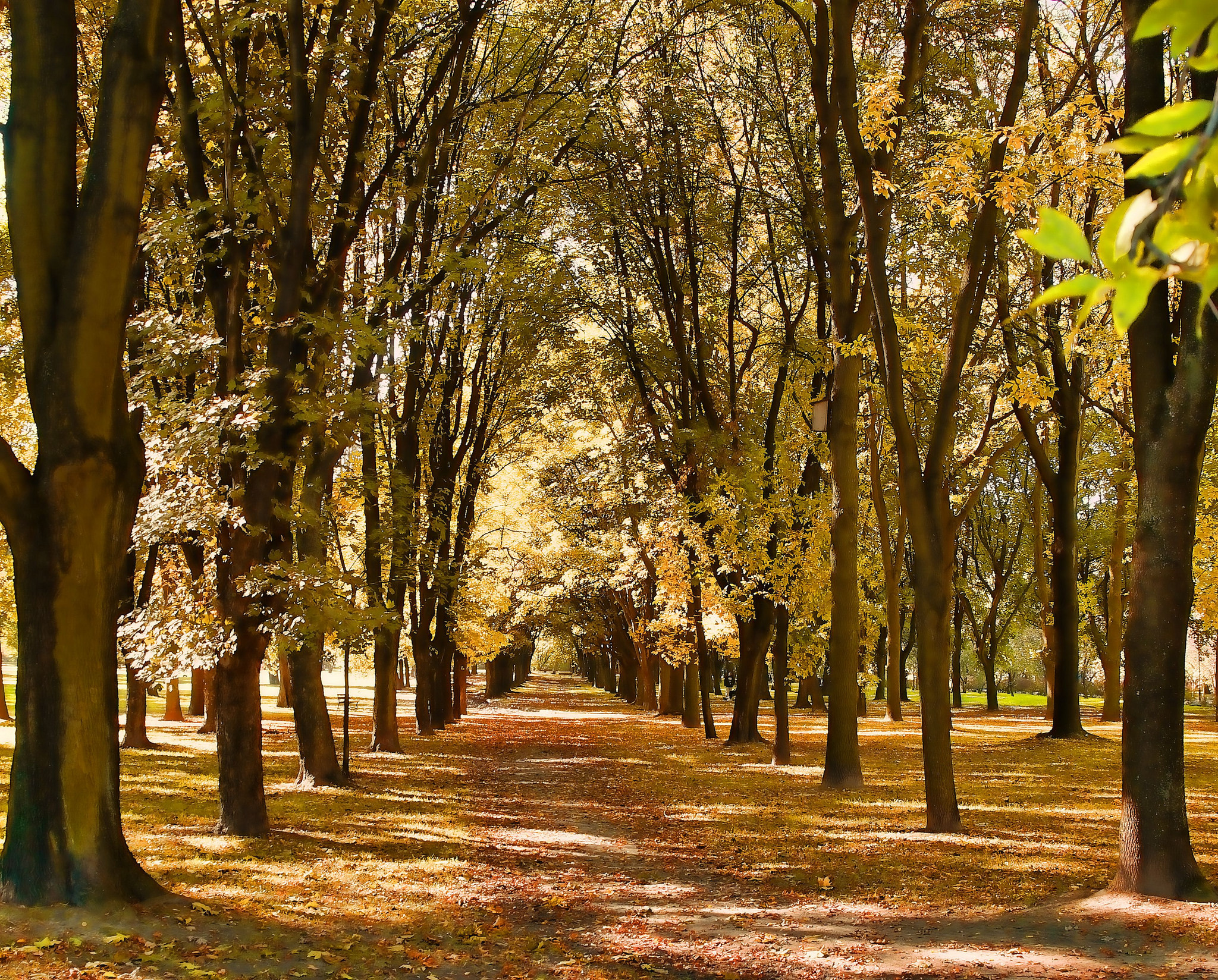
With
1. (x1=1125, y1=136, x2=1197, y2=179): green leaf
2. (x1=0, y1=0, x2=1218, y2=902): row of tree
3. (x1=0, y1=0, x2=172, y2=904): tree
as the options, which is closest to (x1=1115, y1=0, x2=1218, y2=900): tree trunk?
(x1=0, y1=0, x2=1218, y2=902): row of tree

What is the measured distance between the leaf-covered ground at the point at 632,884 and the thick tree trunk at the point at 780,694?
125cm

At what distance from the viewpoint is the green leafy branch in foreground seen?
143 cm

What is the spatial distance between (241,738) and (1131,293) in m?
10.0

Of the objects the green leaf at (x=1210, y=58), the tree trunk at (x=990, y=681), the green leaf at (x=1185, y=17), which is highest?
the green leaf at (x=1185, y=17)

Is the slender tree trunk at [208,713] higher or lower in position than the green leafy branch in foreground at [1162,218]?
lower

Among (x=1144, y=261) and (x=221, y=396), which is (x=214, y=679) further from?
(x=1144, y=261)

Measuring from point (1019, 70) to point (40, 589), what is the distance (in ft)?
32.0

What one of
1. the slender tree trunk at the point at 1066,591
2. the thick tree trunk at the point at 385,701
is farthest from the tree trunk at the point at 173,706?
the slender tree trunk at the point at 1066,591

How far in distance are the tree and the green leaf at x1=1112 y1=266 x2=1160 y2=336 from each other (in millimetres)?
6773

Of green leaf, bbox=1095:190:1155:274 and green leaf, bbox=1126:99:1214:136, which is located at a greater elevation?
green leaf, bbox=1126:99:1214:136

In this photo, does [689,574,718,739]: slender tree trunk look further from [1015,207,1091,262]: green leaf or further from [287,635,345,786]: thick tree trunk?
[1015,207,1091,262]: green leaf

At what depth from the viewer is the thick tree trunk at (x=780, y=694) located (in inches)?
696

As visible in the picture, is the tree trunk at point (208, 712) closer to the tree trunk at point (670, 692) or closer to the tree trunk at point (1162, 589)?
the tree trunk at point (670, 692)

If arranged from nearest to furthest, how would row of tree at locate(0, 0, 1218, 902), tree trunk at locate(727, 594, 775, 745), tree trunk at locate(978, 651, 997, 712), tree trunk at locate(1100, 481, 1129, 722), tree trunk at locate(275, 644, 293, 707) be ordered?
row of tree at locate(0, 0, 1218, 902) < tree trunk at locate(727, 594, 775, 745) < tree trunk at locate(1100, 481, 1129, 722) < tree trunk at locate(275, 644, 293, 707) < tree trunk at locate(978, 651, 997, 712)
